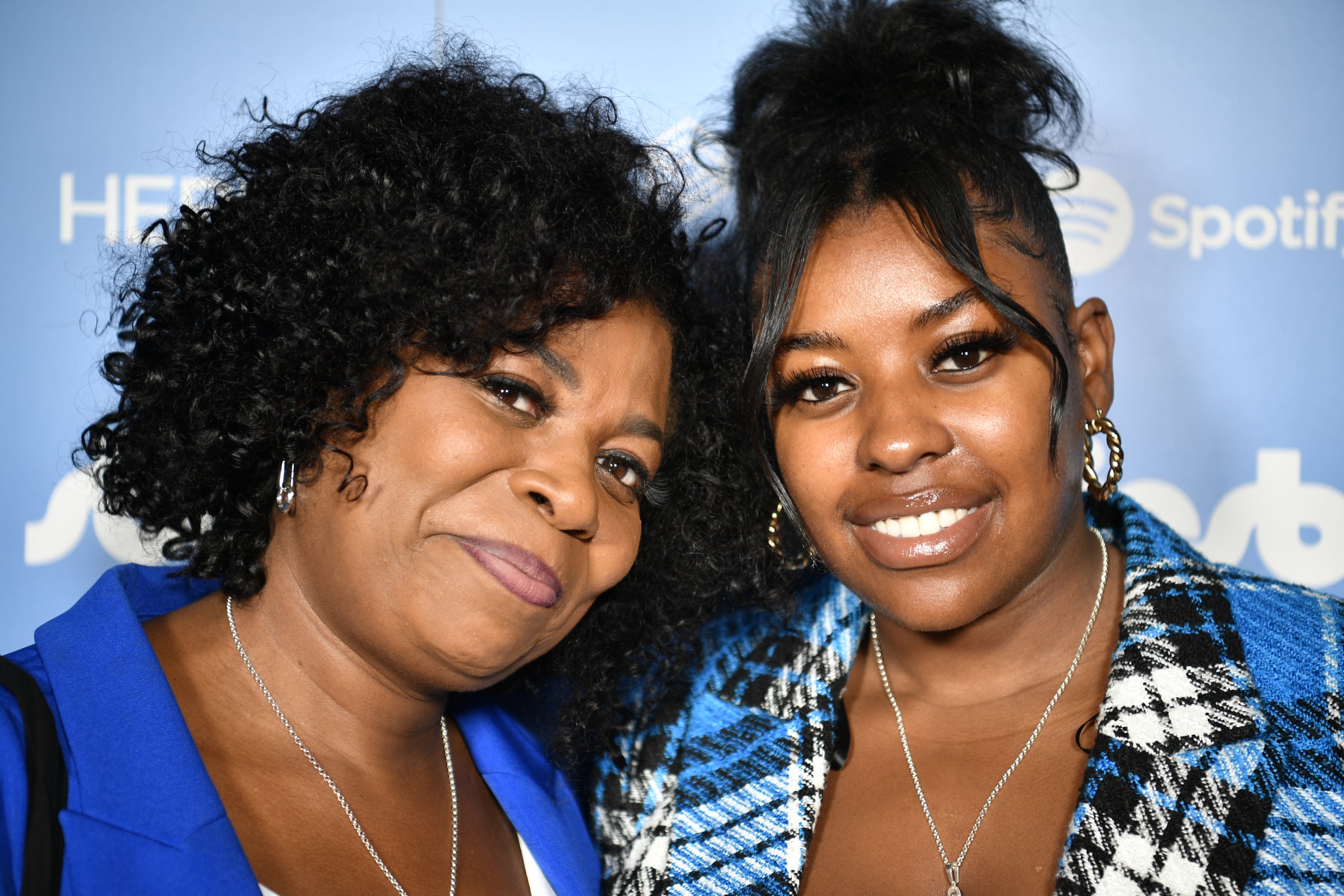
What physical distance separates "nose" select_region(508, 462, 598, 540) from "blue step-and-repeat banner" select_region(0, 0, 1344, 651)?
135 cm

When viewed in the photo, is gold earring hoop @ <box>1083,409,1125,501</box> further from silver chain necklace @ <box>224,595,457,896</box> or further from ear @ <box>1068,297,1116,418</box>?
silver chain necklace @ <box>224,595,457,896</box>

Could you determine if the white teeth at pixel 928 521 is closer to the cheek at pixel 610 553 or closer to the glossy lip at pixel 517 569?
the cheek at pixel 610 553

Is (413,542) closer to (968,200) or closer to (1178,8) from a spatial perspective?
(968,200)

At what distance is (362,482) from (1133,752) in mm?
1279

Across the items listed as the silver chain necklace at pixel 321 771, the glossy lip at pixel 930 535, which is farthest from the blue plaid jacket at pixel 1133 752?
the silver chain necklace at pixel 321 771

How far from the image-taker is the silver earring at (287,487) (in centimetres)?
159

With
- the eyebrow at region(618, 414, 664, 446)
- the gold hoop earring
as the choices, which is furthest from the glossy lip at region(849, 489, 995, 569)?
A: the gold hoop earring

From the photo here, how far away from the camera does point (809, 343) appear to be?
1829 mm

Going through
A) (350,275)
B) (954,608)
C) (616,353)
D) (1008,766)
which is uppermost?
(350,275)

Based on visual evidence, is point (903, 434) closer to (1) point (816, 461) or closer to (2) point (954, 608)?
(1) point (816, 461)

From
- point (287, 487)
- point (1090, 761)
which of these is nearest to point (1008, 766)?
point (1090, 761)

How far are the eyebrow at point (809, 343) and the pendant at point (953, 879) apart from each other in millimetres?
921

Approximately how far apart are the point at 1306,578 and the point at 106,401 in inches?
123

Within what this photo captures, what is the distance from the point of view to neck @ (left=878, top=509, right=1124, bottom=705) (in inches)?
75.9
